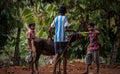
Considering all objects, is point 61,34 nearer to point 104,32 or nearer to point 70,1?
point 70,1

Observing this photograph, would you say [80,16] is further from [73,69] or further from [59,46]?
[59,46]

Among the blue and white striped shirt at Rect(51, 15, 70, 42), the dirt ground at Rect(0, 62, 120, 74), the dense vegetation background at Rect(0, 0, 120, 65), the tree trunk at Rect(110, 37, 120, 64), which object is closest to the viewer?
the blue and white striped shirt at Rect(51, 15, 70, 42)

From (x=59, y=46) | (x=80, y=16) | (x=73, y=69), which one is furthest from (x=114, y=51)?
(x=59, y=46)

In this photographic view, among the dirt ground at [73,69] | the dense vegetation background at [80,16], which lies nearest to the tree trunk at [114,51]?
the dense vegetation background at [80,16]

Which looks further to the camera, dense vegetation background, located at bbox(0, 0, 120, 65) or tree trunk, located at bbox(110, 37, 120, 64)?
tree trunk, located at bbox(110, 37, 120, 64)

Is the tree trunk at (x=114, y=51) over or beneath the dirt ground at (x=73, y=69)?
over

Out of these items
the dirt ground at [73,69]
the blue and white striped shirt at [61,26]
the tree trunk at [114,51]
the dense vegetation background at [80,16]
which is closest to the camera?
the blue and white striped shirt at [61,26]

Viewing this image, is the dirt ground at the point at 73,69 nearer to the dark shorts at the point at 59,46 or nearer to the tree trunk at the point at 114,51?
the tree trunk at the point at 114,51

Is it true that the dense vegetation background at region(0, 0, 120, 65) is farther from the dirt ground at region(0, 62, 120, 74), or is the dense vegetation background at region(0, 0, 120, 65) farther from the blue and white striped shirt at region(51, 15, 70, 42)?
the blue and white striped shirt at region(51, 15, 70, 42)

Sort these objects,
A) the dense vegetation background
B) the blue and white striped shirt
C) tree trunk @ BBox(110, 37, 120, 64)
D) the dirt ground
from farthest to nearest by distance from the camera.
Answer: tree trunk @ BBox(110, 37, 120, 64) → the dense vegetation background → the dirt ground → the blue and white striped shirt

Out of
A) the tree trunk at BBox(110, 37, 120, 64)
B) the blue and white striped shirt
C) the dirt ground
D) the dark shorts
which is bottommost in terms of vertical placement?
the dirt ground

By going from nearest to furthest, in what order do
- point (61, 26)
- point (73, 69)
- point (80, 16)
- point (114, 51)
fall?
point (61, 26), point (73, 69), point (80, 16), point (114, 51)

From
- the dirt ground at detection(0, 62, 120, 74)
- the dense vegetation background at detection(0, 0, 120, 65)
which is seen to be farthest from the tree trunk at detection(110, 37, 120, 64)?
the dirt ground at detection(0, 62, 120, 74)

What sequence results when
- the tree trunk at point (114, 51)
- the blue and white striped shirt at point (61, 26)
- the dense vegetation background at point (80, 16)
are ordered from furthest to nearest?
the tree trunk at point (114, 51)
the dense vegetation background at point (80, 16)
the blue and white striped shirt at point (61, 26)
